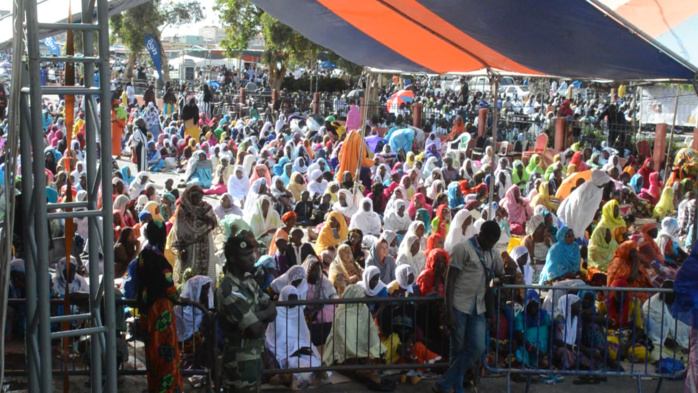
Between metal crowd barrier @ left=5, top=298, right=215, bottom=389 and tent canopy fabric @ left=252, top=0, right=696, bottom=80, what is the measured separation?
2.92 meters

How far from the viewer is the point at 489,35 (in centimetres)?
620

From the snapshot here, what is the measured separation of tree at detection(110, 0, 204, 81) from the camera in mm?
38188

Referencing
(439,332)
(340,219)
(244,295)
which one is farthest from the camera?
(340,219)

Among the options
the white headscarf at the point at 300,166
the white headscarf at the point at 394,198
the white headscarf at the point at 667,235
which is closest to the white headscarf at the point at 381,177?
the white headscarf at the point at 300,166

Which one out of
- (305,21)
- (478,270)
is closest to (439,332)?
(478,270)

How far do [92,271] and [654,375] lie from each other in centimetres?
413

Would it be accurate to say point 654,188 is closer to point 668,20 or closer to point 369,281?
point 369,281

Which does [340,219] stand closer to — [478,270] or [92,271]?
[478,270]

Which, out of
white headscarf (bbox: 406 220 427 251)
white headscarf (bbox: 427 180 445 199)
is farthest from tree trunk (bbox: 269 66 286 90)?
white headscarf (bbox: 406 220 427 251)

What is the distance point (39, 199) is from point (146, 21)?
→ 3615 centimetres

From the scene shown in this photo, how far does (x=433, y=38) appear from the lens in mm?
7840

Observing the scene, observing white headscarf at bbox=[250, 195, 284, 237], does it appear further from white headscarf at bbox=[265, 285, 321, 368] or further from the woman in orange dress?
the woman in orange dress

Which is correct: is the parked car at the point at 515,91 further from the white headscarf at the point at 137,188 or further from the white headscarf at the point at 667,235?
the white headscarf at the point at 667,235

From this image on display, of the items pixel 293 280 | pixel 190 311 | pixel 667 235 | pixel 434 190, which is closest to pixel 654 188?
pixel 434 190
